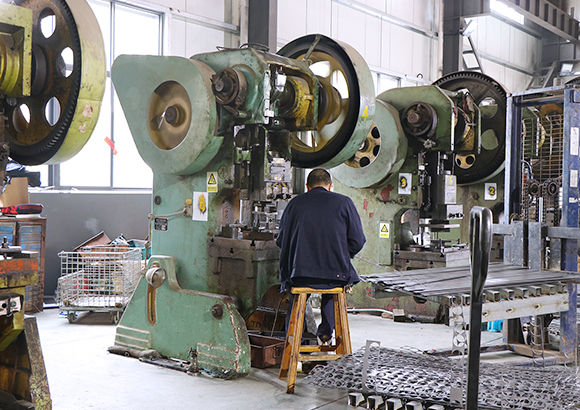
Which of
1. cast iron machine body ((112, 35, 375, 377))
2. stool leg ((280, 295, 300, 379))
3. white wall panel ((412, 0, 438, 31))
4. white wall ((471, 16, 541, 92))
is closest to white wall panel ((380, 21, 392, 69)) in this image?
white wall panel ((412, 0, 438, 31))

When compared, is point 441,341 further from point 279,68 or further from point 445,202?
point 279,68

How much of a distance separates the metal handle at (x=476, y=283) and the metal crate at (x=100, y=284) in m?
3.70

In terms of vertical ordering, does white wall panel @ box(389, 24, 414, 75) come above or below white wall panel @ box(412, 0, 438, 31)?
below

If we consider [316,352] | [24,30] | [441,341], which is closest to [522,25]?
[441,341]

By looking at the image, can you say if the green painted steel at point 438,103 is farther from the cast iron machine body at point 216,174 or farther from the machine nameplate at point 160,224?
the machine nameplate at point 160,224

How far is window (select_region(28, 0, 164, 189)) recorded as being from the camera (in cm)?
616

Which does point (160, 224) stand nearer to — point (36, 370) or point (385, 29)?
point (36, 370)

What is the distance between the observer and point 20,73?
2.31 meters

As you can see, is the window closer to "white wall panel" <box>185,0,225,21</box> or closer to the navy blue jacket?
"white wall panel" <box>185,0,225,21</box>

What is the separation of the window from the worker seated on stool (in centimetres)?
351

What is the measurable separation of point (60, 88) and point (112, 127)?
412 centimetres

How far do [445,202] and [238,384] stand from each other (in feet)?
8.27

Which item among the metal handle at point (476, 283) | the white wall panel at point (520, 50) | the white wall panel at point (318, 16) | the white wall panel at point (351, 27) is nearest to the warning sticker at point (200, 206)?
the metal handle at point (476, 283)

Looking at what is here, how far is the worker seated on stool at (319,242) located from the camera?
3.29 m
